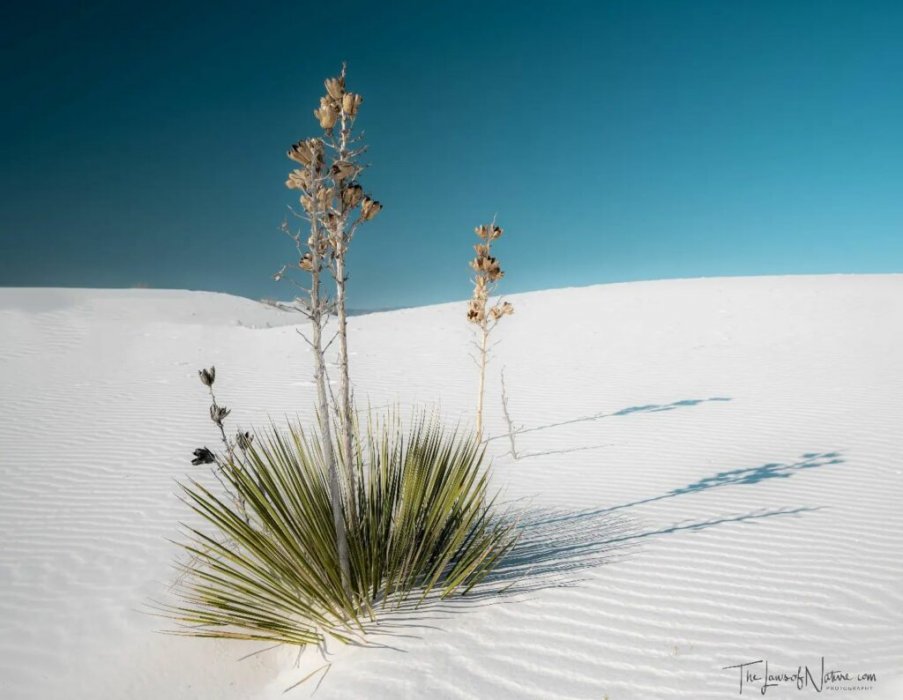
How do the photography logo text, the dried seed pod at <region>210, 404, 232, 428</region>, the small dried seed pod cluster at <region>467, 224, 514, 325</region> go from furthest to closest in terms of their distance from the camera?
the small dried seed pod cluster at <region>467, 224, 514, 325</region> < the dried seed pod at <region>210, 404, 232, 428</region> < the photography logo text

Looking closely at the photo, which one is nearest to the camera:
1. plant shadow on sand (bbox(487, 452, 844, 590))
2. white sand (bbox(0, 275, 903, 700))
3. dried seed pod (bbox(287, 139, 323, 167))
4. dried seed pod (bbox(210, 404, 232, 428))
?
dried seed pod (bbox(287, 139, 323, 167))

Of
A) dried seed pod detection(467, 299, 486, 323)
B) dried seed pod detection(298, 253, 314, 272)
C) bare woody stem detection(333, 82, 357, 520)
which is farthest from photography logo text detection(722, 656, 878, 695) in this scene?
dried seed pod detection(467, 299, 486, 323)

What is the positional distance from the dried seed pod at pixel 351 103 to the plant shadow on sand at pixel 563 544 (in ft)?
7.24

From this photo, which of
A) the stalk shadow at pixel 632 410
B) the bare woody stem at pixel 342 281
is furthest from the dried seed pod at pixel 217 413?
the stalk shadow at pixel 632 410

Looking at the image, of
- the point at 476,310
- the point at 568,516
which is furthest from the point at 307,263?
the point at 476,310

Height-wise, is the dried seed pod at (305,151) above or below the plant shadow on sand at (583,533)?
above

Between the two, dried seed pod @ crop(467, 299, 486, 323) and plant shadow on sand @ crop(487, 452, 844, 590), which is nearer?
plant shadow on sand @ crop(487, 452, 844, 590)

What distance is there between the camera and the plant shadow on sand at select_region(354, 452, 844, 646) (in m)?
2.71

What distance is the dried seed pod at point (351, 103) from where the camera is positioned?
2281 mm

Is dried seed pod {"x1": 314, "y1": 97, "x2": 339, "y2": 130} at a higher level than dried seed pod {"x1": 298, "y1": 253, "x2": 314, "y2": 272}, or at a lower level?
higher

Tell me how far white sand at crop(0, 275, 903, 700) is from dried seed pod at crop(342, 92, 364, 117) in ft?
7.30

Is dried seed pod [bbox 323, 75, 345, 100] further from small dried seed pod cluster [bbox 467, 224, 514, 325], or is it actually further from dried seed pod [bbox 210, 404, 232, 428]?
small dried seed pod cluster [bbox 467, 224, 514, 325]

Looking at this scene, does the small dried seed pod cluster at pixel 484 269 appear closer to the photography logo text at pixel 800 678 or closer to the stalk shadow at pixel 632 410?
the stalk shadow at pixel 632 410

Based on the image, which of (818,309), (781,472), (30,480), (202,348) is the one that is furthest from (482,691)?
(818,309)
